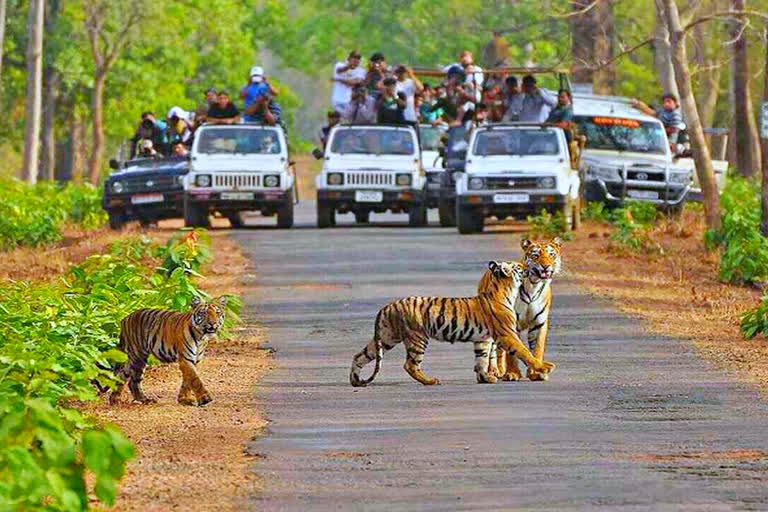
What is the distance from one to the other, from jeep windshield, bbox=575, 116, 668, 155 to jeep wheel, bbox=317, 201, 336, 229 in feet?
14.6

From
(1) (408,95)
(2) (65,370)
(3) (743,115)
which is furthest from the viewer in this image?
(3) (743,115)

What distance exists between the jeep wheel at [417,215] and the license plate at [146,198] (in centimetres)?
399

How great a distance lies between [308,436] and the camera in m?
12.9

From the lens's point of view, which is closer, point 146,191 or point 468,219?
point 468,219

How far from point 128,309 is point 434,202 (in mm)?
24194

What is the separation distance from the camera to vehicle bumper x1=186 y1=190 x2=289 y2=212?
118 ft

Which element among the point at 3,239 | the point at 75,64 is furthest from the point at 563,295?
the point at 75,64

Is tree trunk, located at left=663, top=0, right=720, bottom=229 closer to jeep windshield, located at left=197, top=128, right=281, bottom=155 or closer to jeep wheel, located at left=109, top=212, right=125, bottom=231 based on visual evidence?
jeep windshield, located at left=197, top=128, right=281, bottom=155

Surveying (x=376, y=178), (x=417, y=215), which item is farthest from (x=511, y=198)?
(x=417, y=215)

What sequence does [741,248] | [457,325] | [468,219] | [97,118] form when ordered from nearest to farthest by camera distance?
[457,325], [741,248], [468,219], [97,118]

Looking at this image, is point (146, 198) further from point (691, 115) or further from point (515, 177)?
point (691, 115)

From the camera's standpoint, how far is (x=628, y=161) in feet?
124

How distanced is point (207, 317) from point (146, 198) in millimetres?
23177

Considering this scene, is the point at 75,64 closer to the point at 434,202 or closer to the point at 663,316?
the point at 434,202
